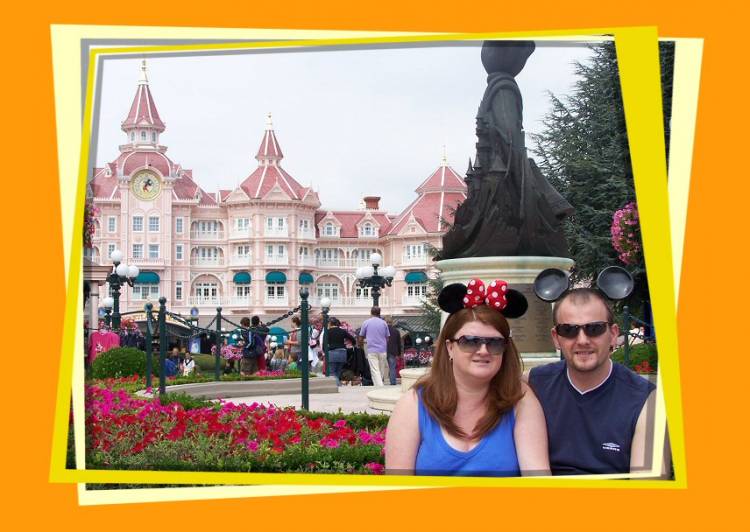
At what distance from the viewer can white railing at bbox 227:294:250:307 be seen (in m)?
38.8

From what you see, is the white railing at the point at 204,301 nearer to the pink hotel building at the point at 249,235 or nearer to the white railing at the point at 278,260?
the pink hotel building at the point at 249,235

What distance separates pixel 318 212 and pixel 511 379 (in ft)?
65.2

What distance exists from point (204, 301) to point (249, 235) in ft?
14.8

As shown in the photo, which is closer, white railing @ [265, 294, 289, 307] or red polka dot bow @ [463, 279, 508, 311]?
red polka dot bow @ [463, 279, 508, 311]

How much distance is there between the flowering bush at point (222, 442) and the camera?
17.9ft

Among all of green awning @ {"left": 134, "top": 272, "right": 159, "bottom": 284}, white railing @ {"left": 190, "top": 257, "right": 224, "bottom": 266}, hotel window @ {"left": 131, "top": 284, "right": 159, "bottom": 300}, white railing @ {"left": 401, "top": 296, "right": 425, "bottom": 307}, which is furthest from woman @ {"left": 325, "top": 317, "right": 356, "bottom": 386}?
white railing @ {"left": 190, "top": 257, "right": 224, "bottom": 266}

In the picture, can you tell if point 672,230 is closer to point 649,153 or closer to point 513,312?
point 649,153

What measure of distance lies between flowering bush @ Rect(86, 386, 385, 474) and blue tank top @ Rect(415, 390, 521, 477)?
1.74 metres

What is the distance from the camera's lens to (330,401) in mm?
10031

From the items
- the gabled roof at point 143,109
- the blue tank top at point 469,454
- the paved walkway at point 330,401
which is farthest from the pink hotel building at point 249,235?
the blue tank top at point 469,454

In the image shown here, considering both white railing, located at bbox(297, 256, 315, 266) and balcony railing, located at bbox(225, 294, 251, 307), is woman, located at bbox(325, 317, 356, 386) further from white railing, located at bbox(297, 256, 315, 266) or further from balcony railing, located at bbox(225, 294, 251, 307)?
balcony railing, located at bbox(225, 294, 251, 307)

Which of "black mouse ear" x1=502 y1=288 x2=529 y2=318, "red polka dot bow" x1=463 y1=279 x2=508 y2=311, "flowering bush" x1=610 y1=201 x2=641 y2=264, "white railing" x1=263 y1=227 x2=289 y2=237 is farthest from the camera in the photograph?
"white railing" x1=263 y1=227 x2=289 y2=237

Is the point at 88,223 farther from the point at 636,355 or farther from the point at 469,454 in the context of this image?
the point at 636,355

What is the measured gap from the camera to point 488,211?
8.80 m
